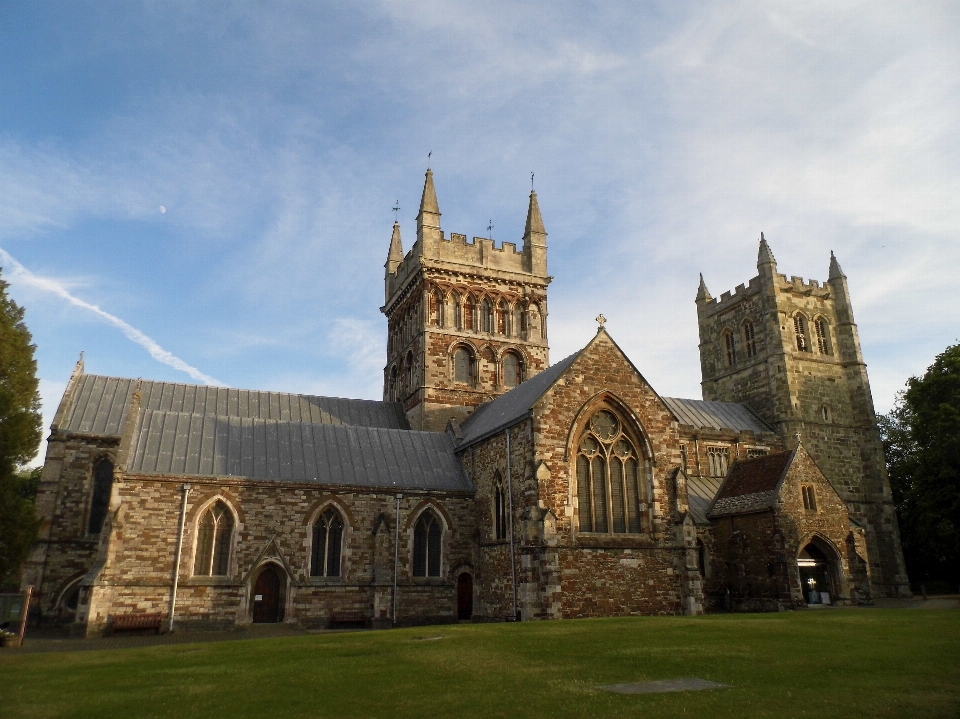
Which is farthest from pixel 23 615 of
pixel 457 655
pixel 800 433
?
pixel 800 433

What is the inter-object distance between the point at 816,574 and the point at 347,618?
20318 mm

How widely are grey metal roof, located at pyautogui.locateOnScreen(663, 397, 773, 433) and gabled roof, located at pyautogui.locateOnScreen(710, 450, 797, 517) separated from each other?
704 centimetres

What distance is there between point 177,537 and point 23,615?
5.94 metres

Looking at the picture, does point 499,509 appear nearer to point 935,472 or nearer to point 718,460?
point 718,460

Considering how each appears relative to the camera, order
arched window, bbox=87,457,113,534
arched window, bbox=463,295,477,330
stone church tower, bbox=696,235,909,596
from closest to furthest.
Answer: arched window, bbox=87,457,113,534, arched window, bbox=463,295,477,330, stone church tower, bbox=696,235,909,596

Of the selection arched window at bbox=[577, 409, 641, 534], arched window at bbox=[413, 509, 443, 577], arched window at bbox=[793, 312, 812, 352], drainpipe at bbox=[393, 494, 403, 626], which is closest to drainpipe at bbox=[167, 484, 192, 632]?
drainpipe at bbox=[393, 494, 403, 626]

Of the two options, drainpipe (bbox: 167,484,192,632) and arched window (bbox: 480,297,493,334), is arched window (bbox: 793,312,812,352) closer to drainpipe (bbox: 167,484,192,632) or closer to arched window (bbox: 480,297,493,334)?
arched window (bbox: 480,297,493,334)

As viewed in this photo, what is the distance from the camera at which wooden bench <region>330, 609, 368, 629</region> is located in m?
27.9

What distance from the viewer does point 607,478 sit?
27891mm

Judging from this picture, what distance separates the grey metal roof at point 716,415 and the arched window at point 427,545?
18.5 meters

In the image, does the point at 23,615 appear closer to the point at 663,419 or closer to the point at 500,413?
the point at 500,413

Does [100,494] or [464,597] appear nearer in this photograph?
[464,597]

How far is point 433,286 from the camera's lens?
139 feet

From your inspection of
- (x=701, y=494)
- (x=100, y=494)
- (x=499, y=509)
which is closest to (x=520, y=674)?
(x=499, y=509)
